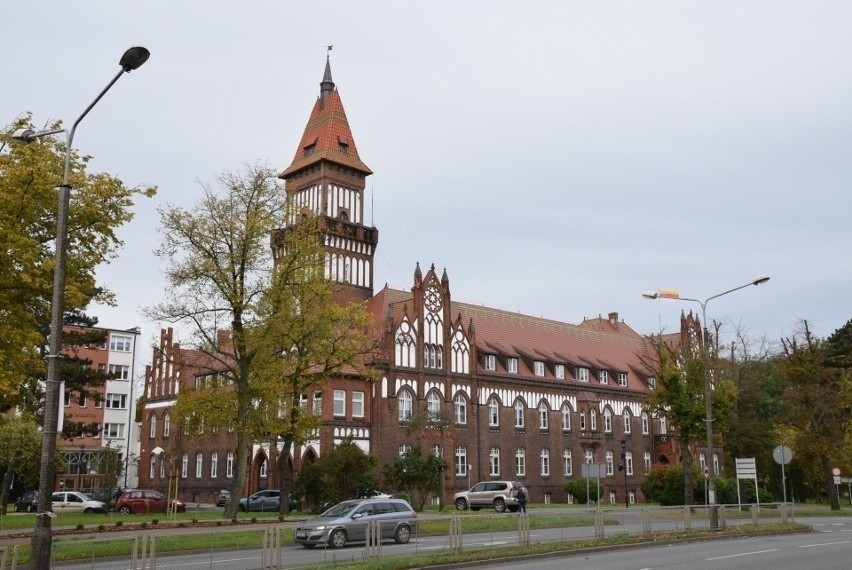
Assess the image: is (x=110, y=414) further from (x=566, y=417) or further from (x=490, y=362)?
(x=566, y=417)

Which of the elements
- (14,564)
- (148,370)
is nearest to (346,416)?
(148,370)

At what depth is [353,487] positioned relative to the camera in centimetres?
3809

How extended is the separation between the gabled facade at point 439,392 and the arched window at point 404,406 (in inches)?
2.9

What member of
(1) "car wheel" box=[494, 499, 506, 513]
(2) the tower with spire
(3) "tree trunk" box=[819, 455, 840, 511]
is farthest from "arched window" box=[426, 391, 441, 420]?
(3) "tree trunk" box=[819, 455, 840, 511]

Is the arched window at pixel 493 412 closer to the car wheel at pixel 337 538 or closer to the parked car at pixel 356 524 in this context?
the parked car at pixel 356 524

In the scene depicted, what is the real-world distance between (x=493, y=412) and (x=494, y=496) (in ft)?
44.0

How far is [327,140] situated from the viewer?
61.6 meters

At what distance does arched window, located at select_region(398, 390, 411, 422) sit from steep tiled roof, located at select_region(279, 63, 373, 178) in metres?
17.0

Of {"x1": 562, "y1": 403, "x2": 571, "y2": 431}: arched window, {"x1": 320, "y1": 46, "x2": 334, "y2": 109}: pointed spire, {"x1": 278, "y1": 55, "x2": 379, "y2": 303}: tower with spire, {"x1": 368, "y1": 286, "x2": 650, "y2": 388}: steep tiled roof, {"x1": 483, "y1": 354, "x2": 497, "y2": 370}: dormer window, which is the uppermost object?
{"x1": 320, "y1": 46, "x2": 334, "y2": 109}: pointed spire

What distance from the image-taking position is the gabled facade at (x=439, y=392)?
53.4 m

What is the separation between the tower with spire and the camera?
2344 inches

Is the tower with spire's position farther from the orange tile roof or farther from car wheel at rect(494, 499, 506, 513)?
car wheel at rect(494, 499, 506, 513)

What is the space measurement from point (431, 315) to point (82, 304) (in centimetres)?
3348

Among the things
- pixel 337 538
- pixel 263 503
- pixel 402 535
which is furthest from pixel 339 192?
pixel 337 538
